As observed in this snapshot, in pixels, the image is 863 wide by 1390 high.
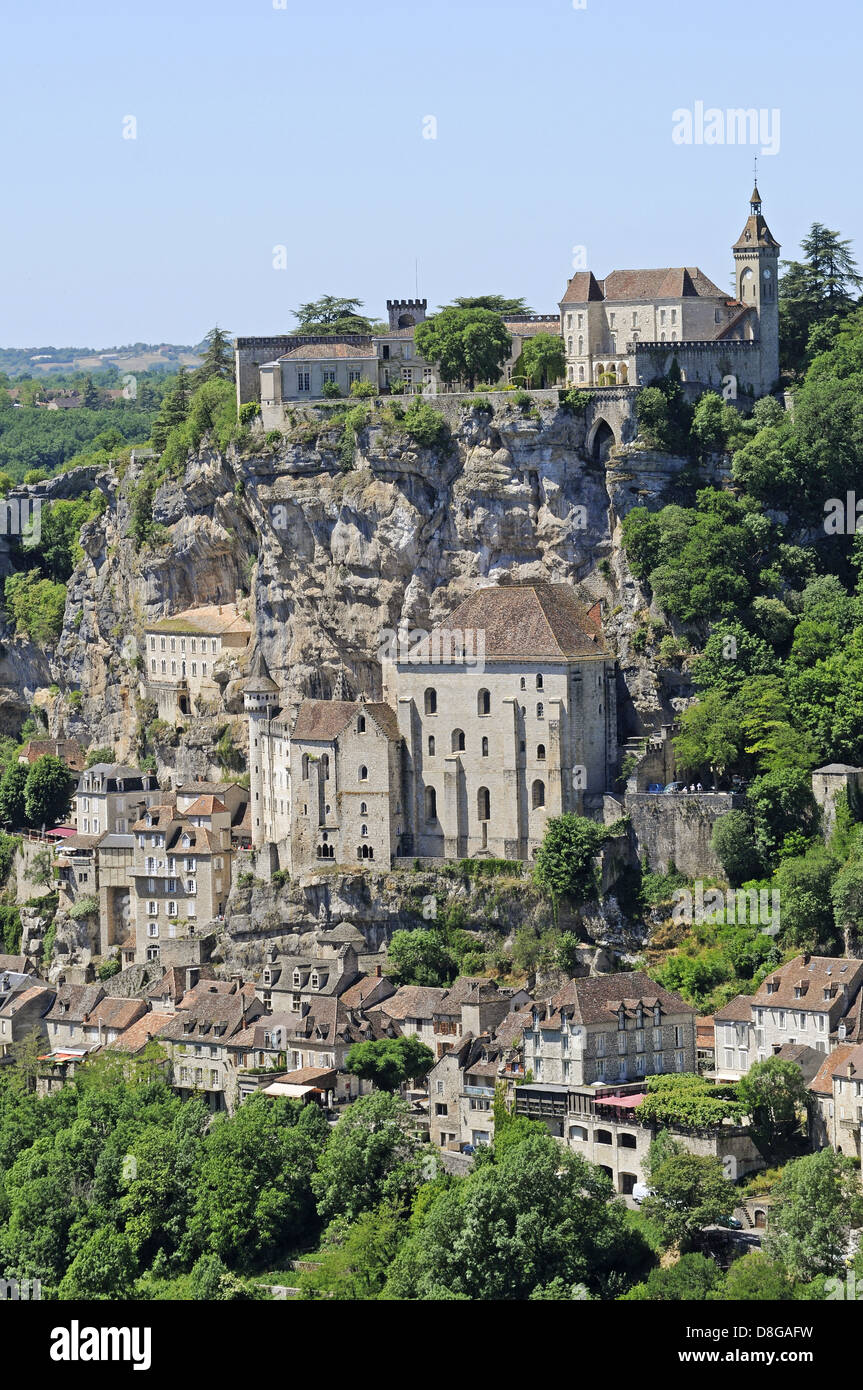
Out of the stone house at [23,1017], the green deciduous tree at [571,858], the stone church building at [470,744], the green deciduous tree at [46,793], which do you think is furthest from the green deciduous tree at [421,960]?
the green deciduous tree at [46,793]

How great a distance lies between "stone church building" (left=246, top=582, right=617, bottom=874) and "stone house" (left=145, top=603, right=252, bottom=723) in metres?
13.5

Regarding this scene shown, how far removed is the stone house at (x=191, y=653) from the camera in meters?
96.9

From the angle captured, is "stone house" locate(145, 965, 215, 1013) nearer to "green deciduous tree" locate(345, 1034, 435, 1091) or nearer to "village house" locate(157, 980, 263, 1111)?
"village house" locate(157, 980, 263, 1111)

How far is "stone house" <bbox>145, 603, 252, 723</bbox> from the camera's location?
96.9 meters

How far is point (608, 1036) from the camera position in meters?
67.9

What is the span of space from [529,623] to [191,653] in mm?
23137

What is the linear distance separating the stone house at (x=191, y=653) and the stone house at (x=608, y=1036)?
103 feet

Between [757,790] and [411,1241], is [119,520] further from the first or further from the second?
[411,1241]

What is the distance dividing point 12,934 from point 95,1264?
111 feet

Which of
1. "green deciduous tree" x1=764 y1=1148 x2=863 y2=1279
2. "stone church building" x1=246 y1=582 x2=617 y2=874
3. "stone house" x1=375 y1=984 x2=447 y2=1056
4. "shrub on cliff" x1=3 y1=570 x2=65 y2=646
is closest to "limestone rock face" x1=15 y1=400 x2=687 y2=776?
"stone church building" x1=246 y1=582 x2=617 y2=874

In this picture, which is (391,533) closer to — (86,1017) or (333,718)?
(333,718)

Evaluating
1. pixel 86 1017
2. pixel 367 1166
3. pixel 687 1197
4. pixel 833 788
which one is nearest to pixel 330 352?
pixel 86 1017

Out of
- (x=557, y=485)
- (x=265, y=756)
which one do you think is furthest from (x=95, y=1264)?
(x=557, y=485)

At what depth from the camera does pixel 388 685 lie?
3497 inches
